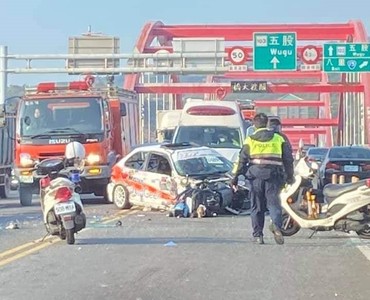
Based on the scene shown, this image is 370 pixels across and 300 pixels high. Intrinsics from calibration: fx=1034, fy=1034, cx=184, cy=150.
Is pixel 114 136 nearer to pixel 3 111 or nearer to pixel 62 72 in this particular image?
pixel 3 111

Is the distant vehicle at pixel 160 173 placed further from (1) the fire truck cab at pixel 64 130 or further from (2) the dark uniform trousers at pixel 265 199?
(2) the dark uniform trousers at pixel 265 199

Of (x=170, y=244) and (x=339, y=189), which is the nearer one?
(x=339, y=189)

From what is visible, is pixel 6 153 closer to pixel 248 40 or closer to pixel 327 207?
pixel 327 207

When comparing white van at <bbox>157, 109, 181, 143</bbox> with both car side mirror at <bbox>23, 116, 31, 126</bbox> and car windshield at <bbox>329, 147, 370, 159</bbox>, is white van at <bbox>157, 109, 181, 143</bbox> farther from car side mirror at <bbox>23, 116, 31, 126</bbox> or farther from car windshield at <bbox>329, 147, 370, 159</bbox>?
car side mirror at <bbox>23, 116, 31, 126</bbox>

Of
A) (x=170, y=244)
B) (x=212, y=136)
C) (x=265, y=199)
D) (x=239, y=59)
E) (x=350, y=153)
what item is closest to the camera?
(x=170, y=244)

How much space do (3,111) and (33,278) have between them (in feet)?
46.1

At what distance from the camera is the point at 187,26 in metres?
61.6

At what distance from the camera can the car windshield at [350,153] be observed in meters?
28.8

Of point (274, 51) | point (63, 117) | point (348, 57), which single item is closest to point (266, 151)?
point (63, 117)

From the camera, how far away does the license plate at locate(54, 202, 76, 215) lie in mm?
13453

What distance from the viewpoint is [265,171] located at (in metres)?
13.7

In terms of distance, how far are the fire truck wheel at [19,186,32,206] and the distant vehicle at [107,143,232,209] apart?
119 inches

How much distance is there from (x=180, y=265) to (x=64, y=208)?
2460 mm

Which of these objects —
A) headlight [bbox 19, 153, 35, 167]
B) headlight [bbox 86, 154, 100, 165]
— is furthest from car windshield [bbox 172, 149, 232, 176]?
headlight [bbox 19, 153, 35, 167]
